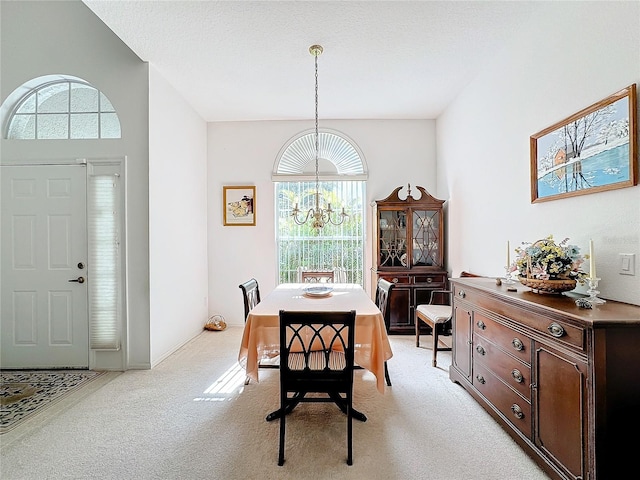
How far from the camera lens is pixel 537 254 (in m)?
2.01

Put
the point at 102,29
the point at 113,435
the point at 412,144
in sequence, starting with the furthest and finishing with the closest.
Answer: the point at 412,144, the point at 102,29, the point at 113,435

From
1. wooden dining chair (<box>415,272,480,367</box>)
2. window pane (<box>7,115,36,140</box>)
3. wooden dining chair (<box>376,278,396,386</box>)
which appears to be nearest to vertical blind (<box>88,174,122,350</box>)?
window pane (<box>7,115,36,140</box>)

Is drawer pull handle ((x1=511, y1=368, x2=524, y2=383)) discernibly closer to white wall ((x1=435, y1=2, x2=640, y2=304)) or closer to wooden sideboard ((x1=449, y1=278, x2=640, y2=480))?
wooden sideboard ((x1=449, y1=278, x2=640, y2=480))

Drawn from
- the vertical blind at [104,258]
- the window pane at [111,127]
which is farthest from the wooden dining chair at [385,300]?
the window pane at [111,127]

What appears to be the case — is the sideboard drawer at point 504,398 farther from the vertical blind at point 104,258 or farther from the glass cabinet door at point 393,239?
the vertical blind at point 104,258

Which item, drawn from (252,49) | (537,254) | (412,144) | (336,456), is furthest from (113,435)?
(412,144)

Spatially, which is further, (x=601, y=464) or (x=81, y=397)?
(x=81, y=397)

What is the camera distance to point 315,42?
2891 millimetres

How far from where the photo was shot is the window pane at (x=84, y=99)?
3365 mm

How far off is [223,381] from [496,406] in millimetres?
2263

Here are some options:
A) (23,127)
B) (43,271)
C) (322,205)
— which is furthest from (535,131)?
(23,127)

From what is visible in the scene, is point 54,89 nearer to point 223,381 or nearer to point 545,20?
point 223,381

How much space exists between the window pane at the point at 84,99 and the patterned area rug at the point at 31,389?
2695 millimetres

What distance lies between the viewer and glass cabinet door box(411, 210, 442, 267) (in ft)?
14.6
